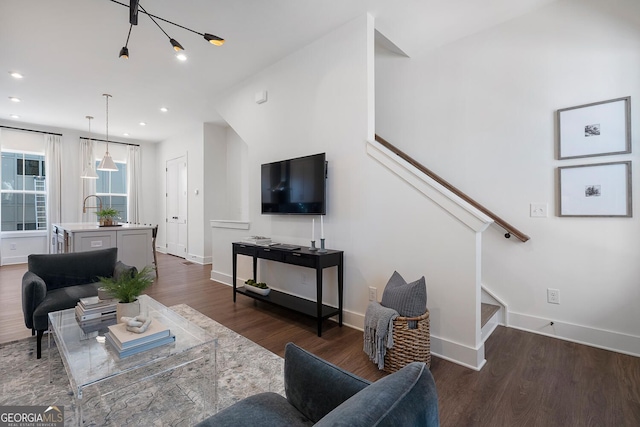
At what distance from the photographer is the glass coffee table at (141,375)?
4.76 ft

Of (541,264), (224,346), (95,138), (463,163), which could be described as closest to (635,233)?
(541,264)

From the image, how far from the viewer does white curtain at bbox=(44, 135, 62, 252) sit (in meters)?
6.32

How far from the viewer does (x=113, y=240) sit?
4434mm

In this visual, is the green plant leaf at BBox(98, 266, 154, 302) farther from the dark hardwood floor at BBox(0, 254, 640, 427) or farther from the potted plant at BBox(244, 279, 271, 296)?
the potted plant at BBox(244, 279, 271, 296)

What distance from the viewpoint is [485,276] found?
3.09m

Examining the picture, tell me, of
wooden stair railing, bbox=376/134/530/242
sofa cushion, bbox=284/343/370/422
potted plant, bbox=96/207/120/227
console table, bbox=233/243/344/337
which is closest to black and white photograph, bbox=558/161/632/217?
wooden stair railing, bbox=376/134/530/242

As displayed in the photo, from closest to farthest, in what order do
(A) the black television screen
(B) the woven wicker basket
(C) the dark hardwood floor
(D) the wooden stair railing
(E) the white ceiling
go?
(C) the dark hardwood floor
(B) the woven wicker basket
(E) the white ceiling
(D) the wooden stair railing
(A) the black television screen

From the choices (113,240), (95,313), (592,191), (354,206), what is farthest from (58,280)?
(592,191)

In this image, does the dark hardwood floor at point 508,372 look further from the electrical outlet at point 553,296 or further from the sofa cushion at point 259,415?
the sofa cushion at point 259,415

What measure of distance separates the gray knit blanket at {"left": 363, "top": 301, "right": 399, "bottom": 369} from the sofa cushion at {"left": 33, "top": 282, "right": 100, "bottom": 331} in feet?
7.92

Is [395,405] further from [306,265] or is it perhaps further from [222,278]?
[222,278]

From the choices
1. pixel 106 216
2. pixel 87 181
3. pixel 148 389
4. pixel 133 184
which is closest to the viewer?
pixel 148 389

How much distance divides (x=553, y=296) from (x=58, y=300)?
428cm

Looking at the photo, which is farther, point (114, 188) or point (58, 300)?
point (114, 188)
